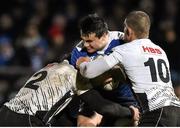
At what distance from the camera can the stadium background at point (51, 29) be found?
1059 cm

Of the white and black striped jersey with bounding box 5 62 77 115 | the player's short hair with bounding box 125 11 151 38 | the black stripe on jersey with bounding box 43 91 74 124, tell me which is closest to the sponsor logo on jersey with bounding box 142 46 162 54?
the player's short hair with bounding box 125 11 151 38

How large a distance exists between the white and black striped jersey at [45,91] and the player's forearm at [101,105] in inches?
7.2

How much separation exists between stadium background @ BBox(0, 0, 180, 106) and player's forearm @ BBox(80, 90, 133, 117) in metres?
3.89

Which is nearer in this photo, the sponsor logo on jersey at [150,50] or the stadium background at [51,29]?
the sponsor logo on jersey at [150,50]

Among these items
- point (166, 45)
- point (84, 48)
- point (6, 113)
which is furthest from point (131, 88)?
point (166, 45)

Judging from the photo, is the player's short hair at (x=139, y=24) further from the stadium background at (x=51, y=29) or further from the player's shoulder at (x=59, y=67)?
the stadium background at (x=51, y=29)

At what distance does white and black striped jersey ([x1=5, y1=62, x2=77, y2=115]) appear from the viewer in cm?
608

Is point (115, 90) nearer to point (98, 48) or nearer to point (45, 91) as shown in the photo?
point (98, 48)

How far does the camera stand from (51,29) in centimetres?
1188

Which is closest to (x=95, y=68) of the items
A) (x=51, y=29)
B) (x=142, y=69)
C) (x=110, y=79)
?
(x=110, y=79)

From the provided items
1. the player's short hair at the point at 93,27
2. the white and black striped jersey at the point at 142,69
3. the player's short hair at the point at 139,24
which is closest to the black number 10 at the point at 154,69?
the white and black striped jersey at the point at 142,69

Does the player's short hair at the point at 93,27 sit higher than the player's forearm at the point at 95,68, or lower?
higher

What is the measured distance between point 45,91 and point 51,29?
5.85m

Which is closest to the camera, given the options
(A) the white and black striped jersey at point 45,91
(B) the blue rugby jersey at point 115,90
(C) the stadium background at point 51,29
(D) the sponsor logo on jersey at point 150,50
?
(A) the white and black striped jersey at point 45,91
